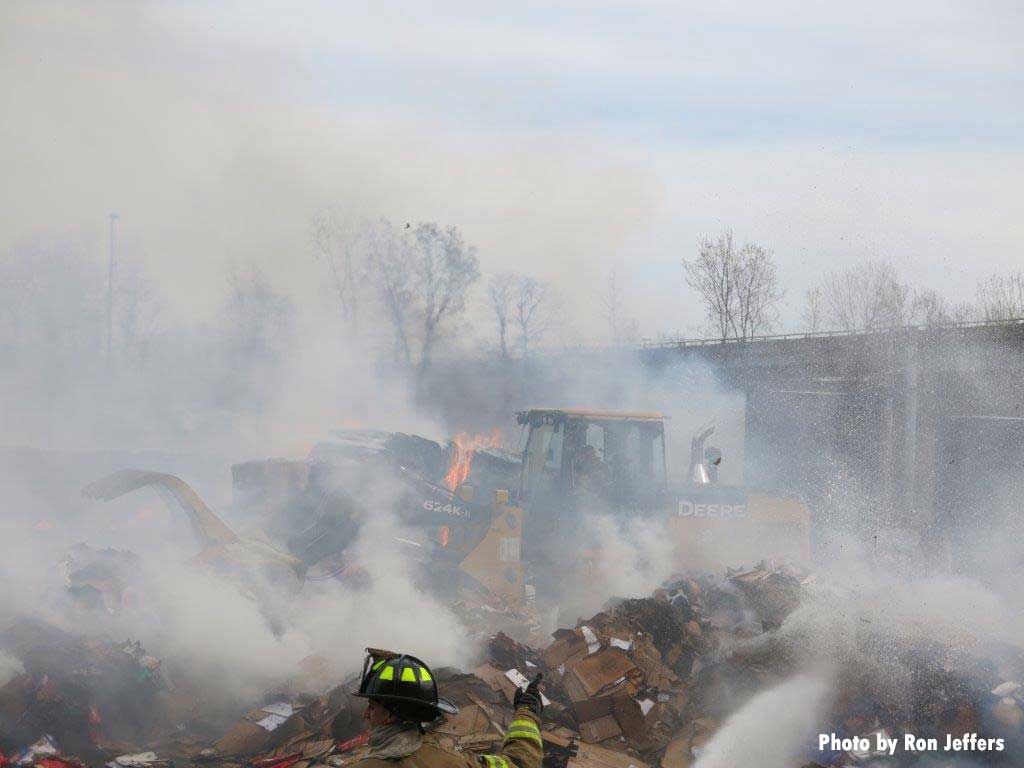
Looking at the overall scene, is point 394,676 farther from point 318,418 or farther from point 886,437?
point 886,437

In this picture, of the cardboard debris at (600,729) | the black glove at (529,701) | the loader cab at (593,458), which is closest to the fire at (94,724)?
the cardboard debris at (600,729)

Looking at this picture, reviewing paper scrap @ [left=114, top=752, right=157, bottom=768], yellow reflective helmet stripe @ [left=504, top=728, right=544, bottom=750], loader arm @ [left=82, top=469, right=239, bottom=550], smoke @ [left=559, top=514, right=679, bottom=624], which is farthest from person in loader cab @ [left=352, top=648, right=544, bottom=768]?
smoke @ [left=559, top=514, right=679, bottom=624]

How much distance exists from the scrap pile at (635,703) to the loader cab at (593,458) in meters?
3.01

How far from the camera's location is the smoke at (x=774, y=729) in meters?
6.10

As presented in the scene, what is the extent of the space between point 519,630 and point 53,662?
4.92m

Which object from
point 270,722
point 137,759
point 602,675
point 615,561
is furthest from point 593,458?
point 137,759

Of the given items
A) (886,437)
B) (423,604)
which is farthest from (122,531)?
Answer: (886,437)

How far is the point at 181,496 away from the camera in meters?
8.40

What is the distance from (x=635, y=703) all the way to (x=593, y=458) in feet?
15.2

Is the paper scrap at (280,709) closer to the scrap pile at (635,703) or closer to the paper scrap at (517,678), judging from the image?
the scrap pile at (635,703)

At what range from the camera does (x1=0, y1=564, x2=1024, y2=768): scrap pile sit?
592 centimetres

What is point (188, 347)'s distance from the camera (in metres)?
20.8

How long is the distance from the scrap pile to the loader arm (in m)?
2.04

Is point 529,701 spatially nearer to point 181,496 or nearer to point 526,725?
point 526,725
